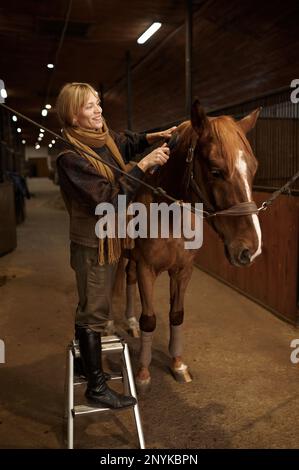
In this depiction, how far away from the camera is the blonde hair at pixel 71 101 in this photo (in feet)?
5.06

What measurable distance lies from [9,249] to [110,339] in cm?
415

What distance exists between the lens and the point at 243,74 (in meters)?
6.71

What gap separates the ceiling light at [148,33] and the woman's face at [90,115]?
3975 millimetres

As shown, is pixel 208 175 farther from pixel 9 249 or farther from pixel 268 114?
pixel 9 249

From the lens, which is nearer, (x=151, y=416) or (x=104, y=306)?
(x=104, y=306)

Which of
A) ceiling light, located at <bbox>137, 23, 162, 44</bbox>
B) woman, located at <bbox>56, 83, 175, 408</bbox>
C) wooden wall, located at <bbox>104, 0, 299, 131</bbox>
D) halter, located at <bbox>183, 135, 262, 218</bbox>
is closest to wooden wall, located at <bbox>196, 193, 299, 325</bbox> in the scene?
wooden wall, located at <bbox>104, 0, 299, 131</bbox>

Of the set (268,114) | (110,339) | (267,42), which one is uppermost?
(267,42)

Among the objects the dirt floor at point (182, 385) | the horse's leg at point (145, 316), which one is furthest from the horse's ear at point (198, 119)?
the dirt floor at point (182, 385)

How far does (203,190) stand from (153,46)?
509 centimetres

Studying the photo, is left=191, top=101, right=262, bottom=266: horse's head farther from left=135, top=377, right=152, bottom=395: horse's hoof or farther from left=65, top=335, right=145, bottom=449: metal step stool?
left=135, top=377, right=152, bottom=395: horse's hoof

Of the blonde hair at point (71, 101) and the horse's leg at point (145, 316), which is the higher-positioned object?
the blonde hair at point (71, 101)

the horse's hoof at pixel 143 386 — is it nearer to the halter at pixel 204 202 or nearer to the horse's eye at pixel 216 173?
the halter at pixel 204 202

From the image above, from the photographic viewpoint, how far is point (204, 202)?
1.63m
